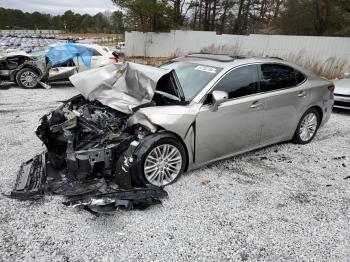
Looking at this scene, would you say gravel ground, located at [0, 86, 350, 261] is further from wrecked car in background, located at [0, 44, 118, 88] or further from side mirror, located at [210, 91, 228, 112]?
wrecked car in background, located at [0, 44, 118, 88]

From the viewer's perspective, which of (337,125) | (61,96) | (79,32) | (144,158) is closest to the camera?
(144,158)

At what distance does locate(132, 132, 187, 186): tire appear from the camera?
11.8 feet

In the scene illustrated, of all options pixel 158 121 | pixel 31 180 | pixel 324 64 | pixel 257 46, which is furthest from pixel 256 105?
pixel 257 46

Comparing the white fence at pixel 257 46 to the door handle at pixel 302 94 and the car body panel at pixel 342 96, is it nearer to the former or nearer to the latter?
the car body panel at pixel 342 96

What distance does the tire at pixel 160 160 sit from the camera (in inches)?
141

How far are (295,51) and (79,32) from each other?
6480 centimetres

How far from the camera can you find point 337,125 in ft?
23.2

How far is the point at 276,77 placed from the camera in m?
4.83

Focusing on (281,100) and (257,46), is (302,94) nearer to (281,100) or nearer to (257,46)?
(281,100)

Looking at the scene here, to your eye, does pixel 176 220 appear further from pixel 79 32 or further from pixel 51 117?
pixel 79 32

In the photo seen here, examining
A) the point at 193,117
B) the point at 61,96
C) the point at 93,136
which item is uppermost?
the point at 193,117

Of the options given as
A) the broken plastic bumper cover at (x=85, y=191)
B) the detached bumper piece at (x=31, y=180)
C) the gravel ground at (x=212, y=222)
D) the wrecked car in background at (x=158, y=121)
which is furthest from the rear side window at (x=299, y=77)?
the detached bumper piece at (x=31, y=180)

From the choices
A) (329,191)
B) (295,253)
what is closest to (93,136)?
(295,253)

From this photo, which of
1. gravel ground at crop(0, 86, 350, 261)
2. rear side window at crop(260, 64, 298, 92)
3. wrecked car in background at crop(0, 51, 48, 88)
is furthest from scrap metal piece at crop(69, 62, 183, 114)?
wrecked car in background at crop(0, 51, 48, 88)
